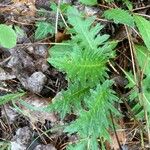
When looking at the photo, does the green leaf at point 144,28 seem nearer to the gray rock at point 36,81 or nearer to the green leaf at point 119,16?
the green leaf at point 119,16

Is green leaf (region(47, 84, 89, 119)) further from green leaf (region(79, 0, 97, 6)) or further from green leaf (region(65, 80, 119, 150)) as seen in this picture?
green leaf (region(79, 0, 97, 6))

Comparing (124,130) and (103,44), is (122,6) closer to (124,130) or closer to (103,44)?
(103,44)

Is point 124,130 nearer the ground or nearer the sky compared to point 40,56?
nearer the ground

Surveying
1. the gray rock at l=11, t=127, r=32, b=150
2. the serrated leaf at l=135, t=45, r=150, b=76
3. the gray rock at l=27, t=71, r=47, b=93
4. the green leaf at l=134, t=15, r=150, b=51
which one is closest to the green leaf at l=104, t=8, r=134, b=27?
the green leaf at l=134, t=15, r=150, b=51

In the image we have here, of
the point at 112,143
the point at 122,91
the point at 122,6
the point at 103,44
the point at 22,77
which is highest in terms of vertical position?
the point at 122,6

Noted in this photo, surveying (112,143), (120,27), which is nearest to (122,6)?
(120,27)

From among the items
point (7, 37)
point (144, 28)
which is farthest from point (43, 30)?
point (144, 28)

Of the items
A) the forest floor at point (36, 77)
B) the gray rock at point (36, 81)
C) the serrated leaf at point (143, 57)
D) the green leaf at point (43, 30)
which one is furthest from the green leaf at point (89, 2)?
the gray rock at point (36, 81)
